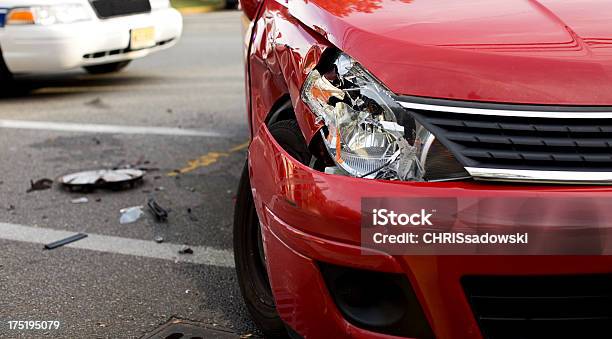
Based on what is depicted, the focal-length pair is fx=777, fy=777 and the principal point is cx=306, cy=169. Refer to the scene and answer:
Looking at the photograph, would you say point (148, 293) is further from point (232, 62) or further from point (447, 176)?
point (232, 62)

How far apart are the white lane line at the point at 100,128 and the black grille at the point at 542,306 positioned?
419cm

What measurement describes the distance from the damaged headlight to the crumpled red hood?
0.06 metres

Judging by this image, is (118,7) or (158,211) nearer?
(158,211)

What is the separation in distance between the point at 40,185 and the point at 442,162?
342 cm

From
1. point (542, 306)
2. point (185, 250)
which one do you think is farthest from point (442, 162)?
point (185, 250)

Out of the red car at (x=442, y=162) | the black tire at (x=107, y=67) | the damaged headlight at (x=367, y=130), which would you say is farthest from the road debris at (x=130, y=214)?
the black tire at (x=107, y=67)

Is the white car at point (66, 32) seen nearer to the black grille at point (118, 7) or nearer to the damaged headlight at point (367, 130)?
the black grille at point (118, 7)

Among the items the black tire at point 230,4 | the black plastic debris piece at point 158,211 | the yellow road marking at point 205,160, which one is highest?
the black plastic debris piece at point 158,211

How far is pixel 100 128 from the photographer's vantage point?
20.9 feet

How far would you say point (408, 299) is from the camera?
2.06 meters

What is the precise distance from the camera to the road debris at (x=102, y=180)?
4750 millimetres

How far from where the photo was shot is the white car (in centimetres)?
740

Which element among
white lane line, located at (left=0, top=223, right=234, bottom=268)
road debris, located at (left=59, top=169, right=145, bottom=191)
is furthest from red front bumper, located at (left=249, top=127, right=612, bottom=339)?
road debris, located at (left=59, top=169, right=145, bottom=191)

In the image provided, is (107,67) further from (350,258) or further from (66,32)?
(350,258)
